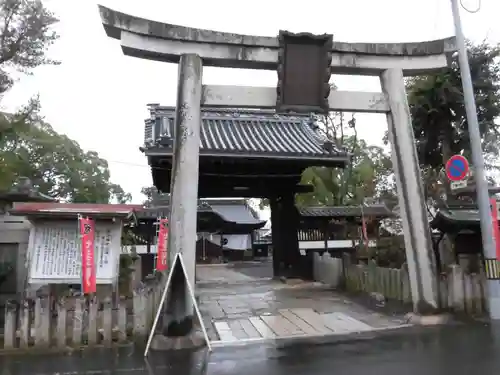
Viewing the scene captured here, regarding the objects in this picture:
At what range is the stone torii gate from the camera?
8172 millimetres

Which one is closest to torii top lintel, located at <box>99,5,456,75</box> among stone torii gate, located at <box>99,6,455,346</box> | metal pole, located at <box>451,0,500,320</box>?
stone torii gate, located at <box>99,6,455,346</box>

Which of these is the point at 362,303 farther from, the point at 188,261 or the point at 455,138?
the point at 455,138

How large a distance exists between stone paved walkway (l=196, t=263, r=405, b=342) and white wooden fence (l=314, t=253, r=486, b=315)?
29.3 inches

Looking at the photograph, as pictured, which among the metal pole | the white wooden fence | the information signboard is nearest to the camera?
the metal pole

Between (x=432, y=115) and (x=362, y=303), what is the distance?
9235mm

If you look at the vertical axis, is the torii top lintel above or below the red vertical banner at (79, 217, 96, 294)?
above

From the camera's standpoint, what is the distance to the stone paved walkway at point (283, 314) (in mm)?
8672

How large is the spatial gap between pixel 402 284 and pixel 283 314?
118 inches

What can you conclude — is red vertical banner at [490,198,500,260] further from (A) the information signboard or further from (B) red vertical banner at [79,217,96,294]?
(B) red vertical banner at [79,217,96,294]

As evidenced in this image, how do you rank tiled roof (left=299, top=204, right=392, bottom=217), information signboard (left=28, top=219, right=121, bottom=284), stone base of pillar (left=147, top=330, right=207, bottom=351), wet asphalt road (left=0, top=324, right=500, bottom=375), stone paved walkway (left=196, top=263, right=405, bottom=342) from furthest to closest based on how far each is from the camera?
tiled roof (left=299, top=204, right=392, bottom=217)
information signboard (left=28, top=219, right=121, bottom=284)
stone paved walkway (left=196, top=263, right=405, bottom=342)
stone base of pillar (left=147, top=330, right=207, bottom=351)
wet asphalt road (left=0, top=324, right=500, bottom=375)

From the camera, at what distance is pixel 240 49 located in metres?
8.90

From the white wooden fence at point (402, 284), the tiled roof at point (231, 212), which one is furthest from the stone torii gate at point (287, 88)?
the tiled roof at point (231, 212)

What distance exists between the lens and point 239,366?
20.5 feet

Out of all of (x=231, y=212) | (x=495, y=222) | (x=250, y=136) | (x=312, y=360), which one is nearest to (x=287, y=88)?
(x=312, y=360)
